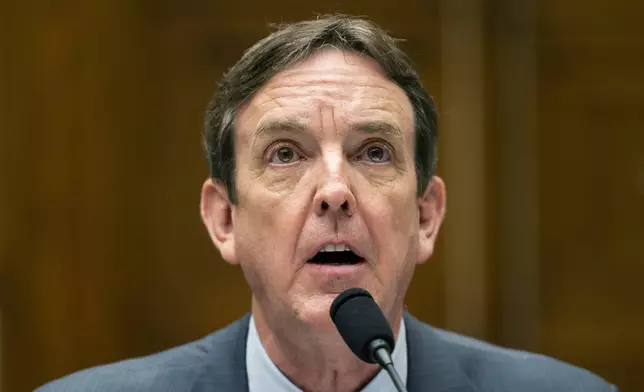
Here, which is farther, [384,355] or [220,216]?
[220,216]

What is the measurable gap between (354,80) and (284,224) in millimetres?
320

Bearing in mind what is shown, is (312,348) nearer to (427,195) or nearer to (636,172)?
(427,195)

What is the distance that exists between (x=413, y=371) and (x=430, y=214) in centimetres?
33

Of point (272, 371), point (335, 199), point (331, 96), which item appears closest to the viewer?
point (335, 199)

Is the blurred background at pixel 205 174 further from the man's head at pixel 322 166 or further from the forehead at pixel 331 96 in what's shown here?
the forehead at pixel 331 96

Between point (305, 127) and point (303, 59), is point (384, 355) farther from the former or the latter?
point (303, 59)

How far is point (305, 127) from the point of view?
185 cm

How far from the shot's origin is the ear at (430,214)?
2.03m

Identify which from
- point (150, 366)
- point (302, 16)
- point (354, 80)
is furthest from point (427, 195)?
point (302, 16)

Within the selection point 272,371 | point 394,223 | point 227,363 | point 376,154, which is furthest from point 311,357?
point 376,154

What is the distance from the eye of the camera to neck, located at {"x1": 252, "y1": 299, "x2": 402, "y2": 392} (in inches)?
73.2

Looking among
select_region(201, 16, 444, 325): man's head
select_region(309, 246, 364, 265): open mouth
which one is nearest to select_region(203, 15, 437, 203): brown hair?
select_region(201, 16, 444, 325): man's head

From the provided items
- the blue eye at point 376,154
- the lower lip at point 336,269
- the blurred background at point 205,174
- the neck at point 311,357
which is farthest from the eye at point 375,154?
the blurred background at point 205,174

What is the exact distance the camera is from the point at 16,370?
11.4ft
